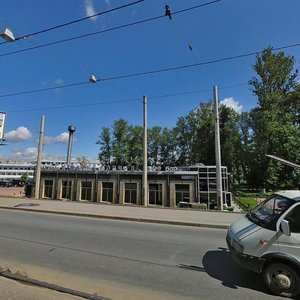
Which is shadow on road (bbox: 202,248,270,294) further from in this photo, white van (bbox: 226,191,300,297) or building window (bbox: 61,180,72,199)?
building window (bbox: 61,180,72,199)

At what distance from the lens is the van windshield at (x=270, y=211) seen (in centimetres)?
526

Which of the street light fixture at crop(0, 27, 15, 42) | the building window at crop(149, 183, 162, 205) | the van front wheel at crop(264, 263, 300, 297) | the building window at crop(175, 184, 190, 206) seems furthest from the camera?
the building window at crop(149, 183, 162, 205)

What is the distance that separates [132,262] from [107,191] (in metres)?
27.9

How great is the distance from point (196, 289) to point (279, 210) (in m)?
2.27

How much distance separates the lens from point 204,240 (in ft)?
29.2

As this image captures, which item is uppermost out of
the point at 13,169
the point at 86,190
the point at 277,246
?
the point at 13,169

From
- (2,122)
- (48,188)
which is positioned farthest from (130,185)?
(2,122)

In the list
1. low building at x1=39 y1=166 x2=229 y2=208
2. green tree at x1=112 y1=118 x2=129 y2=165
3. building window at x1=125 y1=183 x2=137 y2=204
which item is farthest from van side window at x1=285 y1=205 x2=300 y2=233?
green tree at x1=112 y1=118 x2=129 y2=165

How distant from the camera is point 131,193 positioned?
3253cm

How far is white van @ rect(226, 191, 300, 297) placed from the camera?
16.0 feet

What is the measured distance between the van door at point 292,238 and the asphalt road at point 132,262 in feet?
2.93

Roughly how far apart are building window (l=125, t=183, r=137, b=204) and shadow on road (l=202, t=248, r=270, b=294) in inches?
1001

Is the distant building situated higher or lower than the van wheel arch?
higher

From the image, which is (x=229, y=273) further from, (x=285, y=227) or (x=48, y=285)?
(x=48, y=285)
